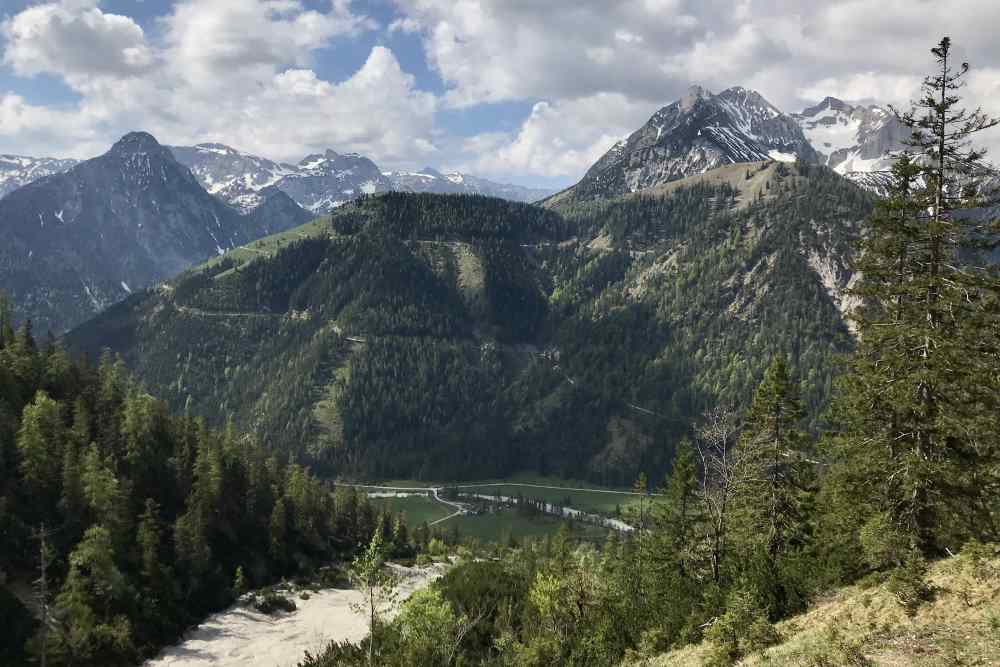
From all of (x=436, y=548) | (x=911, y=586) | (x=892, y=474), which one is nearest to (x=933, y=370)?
(x=892, y=474)

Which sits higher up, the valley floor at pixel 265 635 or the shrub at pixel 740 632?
the shrub at pixel 740 632

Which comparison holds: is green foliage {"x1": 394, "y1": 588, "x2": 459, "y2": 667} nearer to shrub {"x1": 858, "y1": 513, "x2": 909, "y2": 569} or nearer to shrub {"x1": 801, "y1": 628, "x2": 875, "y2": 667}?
shrub {"x1": 801, "y1": 628, "x2": 875, "y2": 667}

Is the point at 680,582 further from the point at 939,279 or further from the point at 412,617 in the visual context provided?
the point at 939,279

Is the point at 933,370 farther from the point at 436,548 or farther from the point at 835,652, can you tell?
the point at 436,548

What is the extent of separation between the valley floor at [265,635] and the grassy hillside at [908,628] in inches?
2523

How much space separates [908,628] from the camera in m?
26.1

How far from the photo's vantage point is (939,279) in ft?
111

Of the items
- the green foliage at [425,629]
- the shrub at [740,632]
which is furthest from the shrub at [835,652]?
the green foliage at [425,629]

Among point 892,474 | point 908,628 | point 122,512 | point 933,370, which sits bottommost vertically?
point 122,512

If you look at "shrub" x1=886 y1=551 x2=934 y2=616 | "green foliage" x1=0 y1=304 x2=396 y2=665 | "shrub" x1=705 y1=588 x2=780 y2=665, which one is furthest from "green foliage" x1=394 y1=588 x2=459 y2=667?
"green foliage" x1=0 y1=304 x2=396 y2=665

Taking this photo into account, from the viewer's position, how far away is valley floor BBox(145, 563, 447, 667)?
3307 inches

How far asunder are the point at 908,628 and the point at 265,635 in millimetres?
90484

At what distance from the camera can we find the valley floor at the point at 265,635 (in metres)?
84.0

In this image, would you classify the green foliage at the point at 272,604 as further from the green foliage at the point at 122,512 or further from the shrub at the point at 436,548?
the shrub at the point at 436,548
